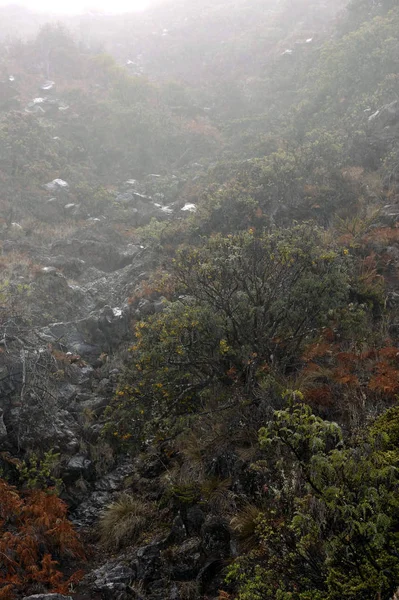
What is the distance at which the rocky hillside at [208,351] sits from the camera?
3074 millimetres

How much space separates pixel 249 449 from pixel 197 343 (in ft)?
5.69

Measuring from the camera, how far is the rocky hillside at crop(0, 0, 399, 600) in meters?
3.07

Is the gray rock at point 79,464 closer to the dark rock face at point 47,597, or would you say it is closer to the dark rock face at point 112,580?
the dark rock face at point 112,580

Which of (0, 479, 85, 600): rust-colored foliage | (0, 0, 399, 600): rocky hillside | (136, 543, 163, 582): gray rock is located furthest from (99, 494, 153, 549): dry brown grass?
(136, 543, 163, 582): gray rock

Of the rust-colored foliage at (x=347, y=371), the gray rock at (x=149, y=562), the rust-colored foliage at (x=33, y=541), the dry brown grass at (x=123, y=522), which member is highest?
the rust-colored foliage at (x=347, y=371)

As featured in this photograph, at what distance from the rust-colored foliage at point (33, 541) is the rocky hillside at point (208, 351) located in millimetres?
21

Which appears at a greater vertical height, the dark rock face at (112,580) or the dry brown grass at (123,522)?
the dark rock face at (112,580)

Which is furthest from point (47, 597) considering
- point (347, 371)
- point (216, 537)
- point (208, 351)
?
point (347, 371)

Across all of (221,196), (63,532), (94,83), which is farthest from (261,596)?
(94,83)

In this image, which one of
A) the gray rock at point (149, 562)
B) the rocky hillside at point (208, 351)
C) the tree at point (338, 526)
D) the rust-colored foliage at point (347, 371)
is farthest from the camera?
the rust-colored foliage at point (347, 371)

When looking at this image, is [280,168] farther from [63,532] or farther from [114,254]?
[63,532]

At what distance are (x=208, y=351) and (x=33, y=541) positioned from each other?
10.5 ft

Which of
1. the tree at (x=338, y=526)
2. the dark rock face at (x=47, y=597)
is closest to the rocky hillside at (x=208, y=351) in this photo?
the tree at (x=338, y=526)

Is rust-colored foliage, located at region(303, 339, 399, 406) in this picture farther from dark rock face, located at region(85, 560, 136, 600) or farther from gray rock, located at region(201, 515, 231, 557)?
dark rock face, located at region(85, 560, 136, 600)
